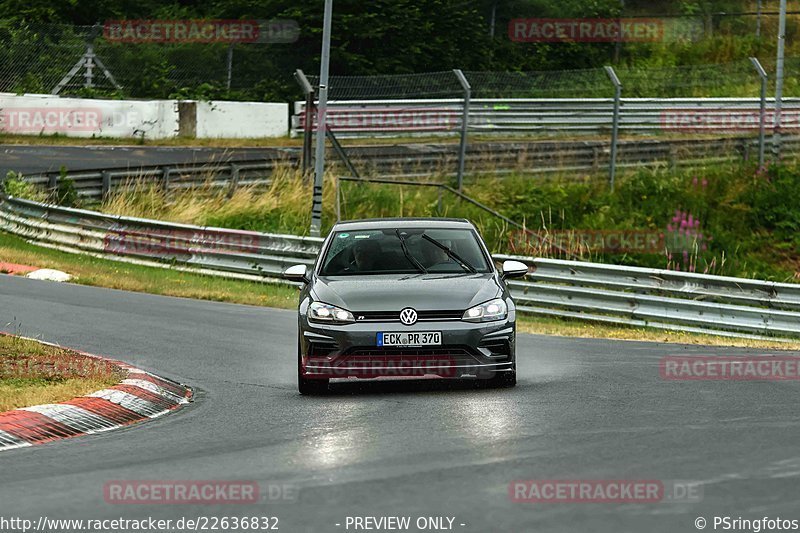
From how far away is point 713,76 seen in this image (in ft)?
136

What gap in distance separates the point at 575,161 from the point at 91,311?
15733 millimetres

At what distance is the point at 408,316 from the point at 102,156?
26.1 metres

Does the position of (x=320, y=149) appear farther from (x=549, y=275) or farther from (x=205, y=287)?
(x=549, y=275)

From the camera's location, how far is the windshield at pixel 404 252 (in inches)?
494

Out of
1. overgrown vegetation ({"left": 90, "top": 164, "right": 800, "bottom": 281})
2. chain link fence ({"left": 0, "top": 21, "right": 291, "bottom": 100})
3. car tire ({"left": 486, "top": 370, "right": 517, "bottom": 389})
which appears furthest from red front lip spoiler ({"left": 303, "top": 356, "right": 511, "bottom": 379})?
chain link fence ({"left": 0, "top": 21, "right": 291, "bottom": 100})

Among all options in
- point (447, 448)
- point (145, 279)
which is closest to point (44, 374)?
point (447, 448)

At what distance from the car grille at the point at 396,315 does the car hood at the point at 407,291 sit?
32 mm

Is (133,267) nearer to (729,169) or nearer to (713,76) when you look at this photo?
(729,169)

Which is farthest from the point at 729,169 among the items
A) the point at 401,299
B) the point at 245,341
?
the point at 401,299

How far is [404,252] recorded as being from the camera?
41.6ft

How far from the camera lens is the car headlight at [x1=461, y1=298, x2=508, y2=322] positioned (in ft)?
37.7

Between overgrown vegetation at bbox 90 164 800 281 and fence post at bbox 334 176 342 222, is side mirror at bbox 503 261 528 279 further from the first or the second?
fence post at bbox 334 176 342 222

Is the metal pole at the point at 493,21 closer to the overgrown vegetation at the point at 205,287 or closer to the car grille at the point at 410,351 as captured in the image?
the overgrown vegetation at the point at 205,287

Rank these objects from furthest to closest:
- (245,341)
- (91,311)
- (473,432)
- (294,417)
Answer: (91,311)
(245,341)
(294,417)
(473,432)
